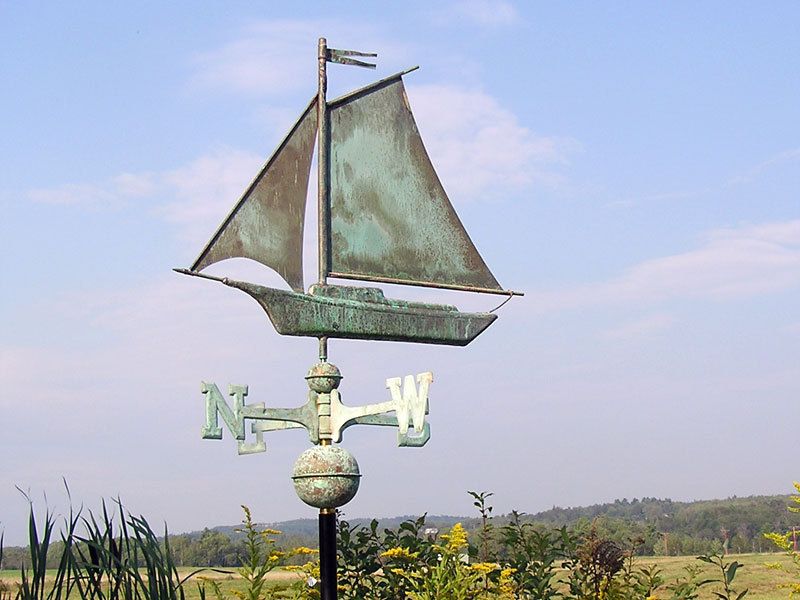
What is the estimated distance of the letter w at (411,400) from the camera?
4438 mm

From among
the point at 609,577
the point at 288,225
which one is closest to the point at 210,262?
the point at 288,225

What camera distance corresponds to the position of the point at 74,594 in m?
12.3

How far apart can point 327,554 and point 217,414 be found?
2.56 ft

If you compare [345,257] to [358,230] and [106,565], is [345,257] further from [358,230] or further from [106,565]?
[106,565]

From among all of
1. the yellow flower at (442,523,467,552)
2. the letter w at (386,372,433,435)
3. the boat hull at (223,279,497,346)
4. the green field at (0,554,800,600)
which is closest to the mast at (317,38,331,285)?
the boat hull at (223,279,497,346)

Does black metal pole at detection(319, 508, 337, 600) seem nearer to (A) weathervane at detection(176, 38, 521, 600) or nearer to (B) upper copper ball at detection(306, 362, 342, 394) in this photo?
(A) weathervane at detection(176, 38, 521, 600)

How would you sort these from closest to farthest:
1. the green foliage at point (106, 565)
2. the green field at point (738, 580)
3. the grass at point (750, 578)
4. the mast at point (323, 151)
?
the green foliage at point (106, 565)
the mast at point (323, 151)
the green field at point (738, 580)
the grass at point (750, 578)

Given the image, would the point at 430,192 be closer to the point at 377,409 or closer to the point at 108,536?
the point at 377,409

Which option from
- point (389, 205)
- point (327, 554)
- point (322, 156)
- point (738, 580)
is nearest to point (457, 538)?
point (327, 554)

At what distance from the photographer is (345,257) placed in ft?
16.9

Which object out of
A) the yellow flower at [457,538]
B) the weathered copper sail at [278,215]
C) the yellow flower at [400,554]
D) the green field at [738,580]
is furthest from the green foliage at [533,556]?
A: the green field at [738,580]

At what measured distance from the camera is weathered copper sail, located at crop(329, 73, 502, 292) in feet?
17.3

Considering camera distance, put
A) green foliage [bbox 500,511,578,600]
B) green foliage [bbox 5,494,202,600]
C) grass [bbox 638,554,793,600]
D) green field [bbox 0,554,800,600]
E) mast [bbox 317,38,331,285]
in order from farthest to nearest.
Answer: grass [bbox 638,554,793,600] < green field [bbox 0,554,800,600] < green foliage [bbox 500,511,578,600] < mast [bbox 317,38,331,285] < green foliage [bbox 5,494,202,600]

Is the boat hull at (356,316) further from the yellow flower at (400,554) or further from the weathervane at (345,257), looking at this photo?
the yellow flower at (400,554)
